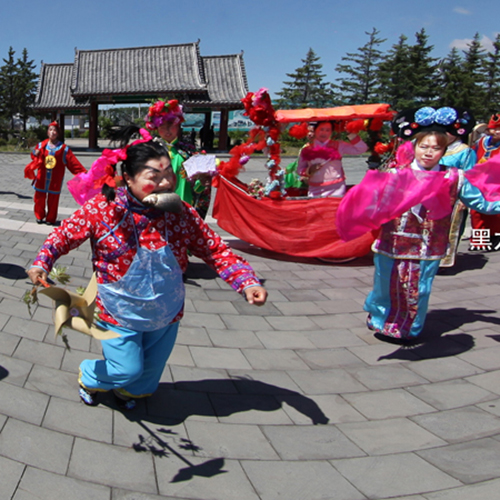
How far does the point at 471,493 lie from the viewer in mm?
2412

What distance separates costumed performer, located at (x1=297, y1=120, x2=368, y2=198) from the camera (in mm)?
7027

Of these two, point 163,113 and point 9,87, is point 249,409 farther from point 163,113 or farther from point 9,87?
point 9,87

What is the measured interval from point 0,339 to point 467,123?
382 cm

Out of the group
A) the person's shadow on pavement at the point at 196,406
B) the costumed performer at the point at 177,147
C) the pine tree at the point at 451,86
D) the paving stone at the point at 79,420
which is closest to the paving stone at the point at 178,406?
the person's shadow on pavement at the point at 196,406

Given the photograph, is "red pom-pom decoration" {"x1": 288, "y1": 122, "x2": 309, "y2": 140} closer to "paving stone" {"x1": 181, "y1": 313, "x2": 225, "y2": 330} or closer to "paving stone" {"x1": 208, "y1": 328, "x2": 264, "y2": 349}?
"paving stone" {"x1": 181, "y1": 313, "x2": 225, "y2": 330}

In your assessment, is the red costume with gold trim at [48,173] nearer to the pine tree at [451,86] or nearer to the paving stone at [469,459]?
the paving stone at [469,459]

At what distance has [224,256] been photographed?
2.86 m

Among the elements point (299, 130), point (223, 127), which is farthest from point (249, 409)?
point (223, 127)

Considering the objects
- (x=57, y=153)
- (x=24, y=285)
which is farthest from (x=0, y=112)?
(x=24, y=285)

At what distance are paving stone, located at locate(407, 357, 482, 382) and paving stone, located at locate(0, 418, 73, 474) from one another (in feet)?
7.95

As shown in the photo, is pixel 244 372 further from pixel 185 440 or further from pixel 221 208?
pixel 221 208

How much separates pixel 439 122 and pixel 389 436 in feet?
7.66

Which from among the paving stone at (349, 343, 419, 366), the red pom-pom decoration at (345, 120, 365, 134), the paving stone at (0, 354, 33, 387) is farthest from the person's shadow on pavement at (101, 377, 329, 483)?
the red pom-pom decoration at (345, 120, 365, 134)

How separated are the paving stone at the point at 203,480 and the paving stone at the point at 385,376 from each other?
1342 mm
